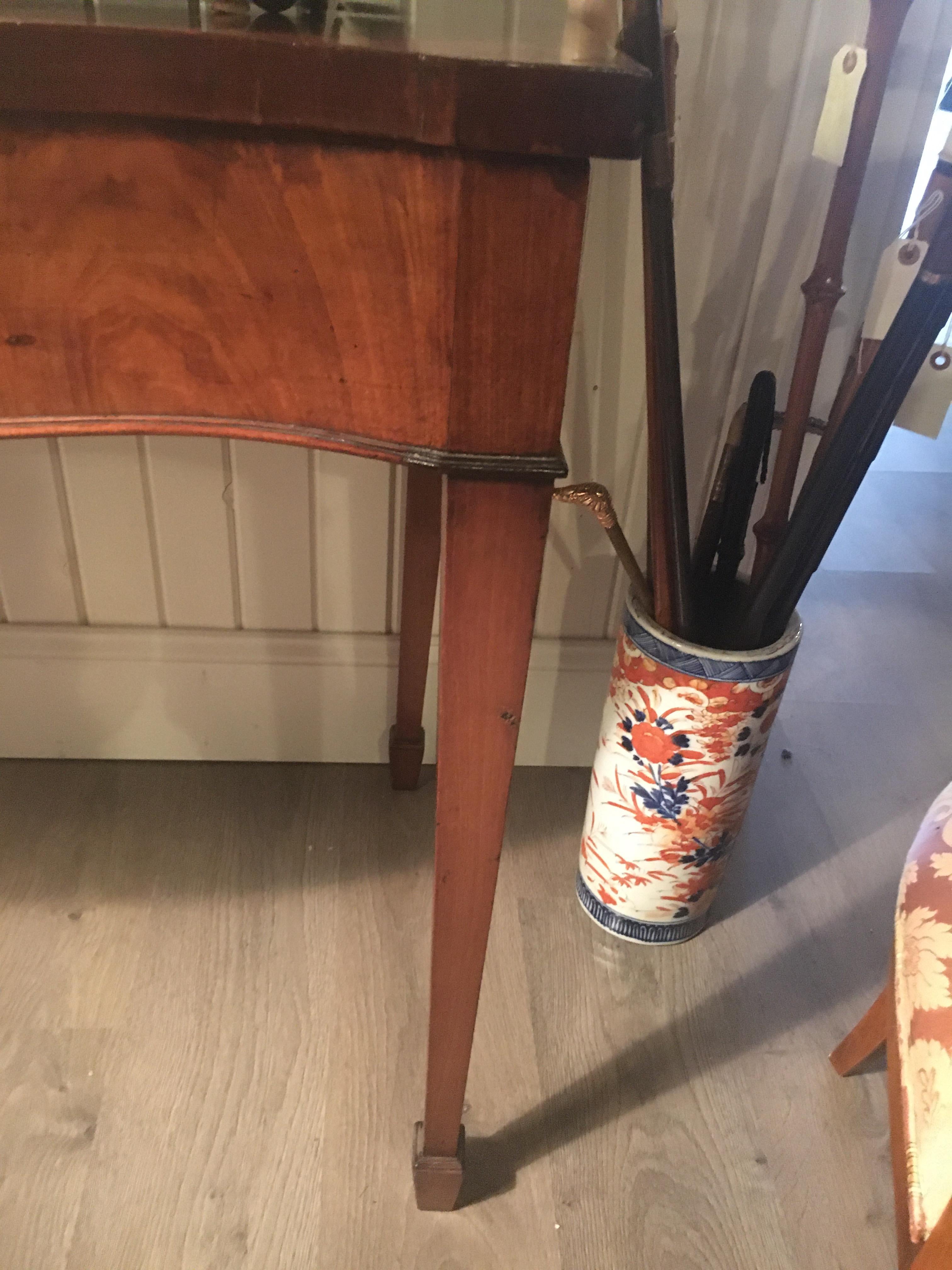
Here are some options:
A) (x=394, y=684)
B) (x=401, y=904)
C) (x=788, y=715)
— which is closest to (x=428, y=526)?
(x=394, y=684)

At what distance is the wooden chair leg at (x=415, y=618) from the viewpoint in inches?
35.2

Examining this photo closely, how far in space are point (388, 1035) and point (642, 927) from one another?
0.27 metres

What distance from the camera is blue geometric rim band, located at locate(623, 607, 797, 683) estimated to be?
0.80m

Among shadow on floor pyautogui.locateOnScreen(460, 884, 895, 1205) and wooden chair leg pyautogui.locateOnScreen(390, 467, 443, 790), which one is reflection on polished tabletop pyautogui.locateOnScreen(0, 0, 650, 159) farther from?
shadow on floor pyautogui.locateOnScreen(460, 884, 895, 1205)

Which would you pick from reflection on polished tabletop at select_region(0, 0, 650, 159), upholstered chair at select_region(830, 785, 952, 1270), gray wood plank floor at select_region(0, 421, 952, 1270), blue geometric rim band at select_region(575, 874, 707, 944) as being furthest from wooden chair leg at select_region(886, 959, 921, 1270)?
reflection on polished tabletop at select_region(0, 0, 650, 159)

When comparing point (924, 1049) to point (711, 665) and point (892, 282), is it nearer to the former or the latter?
point (711, 665)

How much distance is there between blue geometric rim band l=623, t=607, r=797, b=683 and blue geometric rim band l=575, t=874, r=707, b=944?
0.99ft

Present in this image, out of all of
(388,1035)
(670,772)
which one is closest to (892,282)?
(670,772)

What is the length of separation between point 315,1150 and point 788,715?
0.81 m

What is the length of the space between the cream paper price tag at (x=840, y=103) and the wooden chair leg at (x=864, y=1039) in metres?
0.63

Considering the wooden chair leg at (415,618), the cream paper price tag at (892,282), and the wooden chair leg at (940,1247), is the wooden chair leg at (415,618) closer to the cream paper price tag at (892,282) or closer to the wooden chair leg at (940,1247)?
the cream paper price tag at (892,282)

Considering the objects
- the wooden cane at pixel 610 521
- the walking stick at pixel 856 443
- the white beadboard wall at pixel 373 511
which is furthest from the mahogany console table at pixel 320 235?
the white beadboard wall at pixel 373 511

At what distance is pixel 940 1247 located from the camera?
493 millimetres

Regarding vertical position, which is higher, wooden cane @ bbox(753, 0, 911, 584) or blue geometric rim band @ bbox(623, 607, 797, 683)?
wooden cane @ bbox(753, 0, 911, 584)
